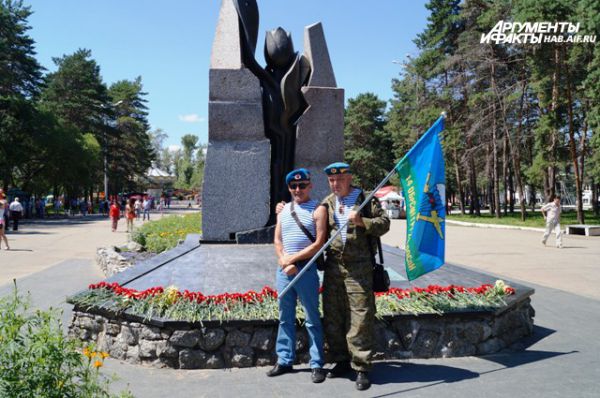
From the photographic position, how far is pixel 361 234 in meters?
4.16

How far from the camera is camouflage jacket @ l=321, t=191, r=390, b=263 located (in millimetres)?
4105

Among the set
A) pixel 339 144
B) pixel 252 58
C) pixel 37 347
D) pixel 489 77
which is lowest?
pixel 37 347

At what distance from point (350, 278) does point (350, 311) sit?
0.87ft

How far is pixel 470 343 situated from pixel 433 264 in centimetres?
112

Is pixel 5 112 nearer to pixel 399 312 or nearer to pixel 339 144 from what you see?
pixel 339 144

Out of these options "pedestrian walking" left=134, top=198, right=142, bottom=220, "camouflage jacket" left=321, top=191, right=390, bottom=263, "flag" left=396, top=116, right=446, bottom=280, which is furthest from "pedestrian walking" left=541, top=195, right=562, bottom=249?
"pedestrian walking" left=134, top=198, right=142, bottom=220

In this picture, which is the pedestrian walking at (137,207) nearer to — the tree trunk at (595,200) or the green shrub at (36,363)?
the tree trunk at (595,200)

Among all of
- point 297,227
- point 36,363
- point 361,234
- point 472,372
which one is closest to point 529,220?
point 472,372

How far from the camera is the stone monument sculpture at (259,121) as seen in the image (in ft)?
28.5

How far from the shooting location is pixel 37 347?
2.50 m

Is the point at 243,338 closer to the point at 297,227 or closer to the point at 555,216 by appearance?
the point at 297,227

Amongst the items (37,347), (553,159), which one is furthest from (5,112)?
(37,347)

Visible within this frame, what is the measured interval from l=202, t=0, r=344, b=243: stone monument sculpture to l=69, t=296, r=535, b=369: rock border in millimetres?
3665

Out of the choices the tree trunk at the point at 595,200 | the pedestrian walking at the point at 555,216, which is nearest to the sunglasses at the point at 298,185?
the pedestrian walking at the point at 555,216
